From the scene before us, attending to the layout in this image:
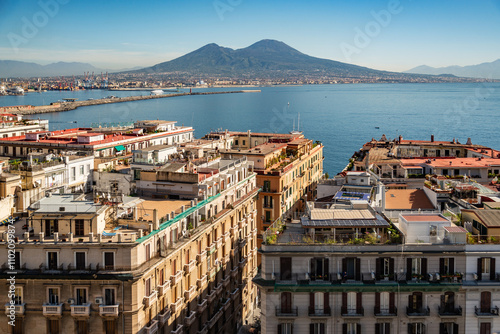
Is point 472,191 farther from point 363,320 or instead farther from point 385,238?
point 363,320

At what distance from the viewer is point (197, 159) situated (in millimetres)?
33469

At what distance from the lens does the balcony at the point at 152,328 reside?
20059mm

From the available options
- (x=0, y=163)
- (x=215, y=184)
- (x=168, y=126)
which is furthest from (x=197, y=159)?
(x=168, y=126)

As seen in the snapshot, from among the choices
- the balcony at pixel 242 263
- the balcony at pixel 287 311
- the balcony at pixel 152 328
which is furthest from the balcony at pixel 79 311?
the balcony at pixel 242 263

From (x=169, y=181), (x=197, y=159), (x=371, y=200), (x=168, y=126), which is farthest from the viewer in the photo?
(x=168, y=126)

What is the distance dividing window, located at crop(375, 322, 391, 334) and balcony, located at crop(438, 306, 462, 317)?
1.71 m

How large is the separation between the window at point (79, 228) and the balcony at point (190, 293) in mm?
5506

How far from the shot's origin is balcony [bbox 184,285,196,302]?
2373 centimetres

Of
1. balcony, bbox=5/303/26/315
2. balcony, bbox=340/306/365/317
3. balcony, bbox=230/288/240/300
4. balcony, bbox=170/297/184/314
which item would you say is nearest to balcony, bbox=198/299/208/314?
balcony, bbox=170/297/184/314

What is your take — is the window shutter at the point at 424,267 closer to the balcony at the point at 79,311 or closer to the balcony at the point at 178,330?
the balcony at the point at 178,330

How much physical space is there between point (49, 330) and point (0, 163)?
11.5 m

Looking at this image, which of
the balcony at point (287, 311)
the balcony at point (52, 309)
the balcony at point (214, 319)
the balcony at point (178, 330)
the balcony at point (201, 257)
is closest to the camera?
the balcony at point (287, 311)

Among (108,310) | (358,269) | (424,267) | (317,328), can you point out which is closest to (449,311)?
(424,267)

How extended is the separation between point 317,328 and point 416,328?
3254 mm
